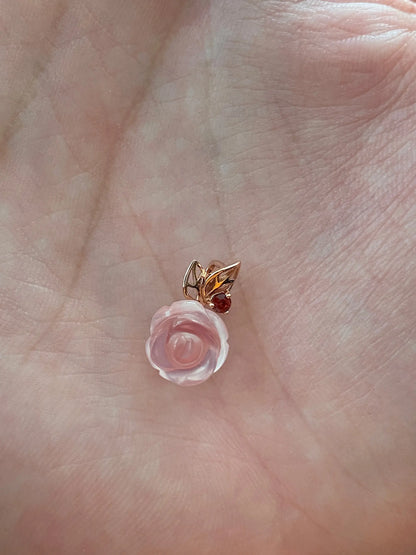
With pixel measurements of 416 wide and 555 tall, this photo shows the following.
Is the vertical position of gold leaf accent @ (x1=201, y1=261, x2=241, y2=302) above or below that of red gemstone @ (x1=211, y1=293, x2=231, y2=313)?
above

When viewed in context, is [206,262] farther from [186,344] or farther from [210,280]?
[186,344]

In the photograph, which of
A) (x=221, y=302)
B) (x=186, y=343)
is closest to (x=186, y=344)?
(x=186, y=343)

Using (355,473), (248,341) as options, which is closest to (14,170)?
(248,341)

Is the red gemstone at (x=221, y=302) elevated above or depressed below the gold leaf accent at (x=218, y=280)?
below

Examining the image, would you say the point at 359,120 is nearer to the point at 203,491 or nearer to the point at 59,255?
the point at 59,255
